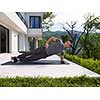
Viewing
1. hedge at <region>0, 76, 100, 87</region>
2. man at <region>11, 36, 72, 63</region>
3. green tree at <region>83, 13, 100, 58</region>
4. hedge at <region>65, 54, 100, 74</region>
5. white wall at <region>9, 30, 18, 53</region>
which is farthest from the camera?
white wall at <region>9, 30, 18, 53</region>

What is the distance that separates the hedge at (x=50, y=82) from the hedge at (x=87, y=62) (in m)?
1.55

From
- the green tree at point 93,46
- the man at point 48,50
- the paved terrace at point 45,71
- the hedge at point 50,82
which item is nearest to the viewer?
the hedge at point 50,82

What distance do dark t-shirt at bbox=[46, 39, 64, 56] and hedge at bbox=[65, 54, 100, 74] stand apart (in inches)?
32.5

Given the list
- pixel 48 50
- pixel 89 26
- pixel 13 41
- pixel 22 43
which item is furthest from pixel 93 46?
pixel 13 41

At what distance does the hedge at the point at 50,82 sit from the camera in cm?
607

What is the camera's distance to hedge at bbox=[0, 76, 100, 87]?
6074mm

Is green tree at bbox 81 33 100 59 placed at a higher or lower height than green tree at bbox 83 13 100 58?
lower

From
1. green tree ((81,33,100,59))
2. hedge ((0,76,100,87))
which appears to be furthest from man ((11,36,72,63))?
hedge ((0,76,100,87))

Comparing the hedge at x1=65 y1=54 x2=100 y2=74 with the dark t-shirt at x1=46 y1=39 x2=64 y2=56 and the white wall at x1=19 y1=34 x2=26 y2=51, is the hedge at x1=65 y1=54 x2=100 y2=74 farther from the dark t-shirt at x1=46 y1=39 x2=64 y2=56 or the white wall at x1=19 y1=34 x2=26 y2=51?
the white wall at x1=19 y1=34 x2=26 y2=51

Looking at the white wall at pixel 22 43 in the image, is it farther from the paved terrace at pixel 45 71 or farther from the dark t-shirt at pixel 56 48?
the dark t-shirt at pixel 56 48

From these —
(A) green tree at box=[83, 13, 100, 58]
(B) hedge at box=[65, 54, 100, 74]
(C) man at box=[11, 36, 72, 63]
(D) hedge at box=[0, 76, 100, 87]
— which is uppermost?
(A) green tree at box=[83, 13, 100, 58]

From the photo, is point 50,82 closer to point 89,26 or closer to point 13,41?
point 89,26

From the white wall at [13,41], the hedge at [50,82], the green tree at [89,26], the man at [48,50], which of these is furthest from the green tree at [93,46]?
the white wall at [13,41]
